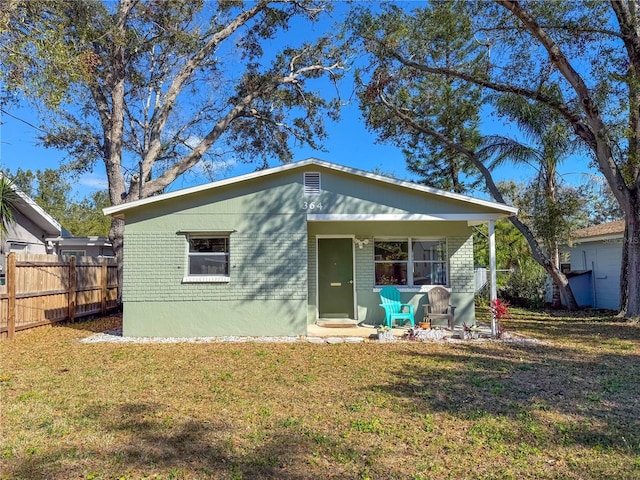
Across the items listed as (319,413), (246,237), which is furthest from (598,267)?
(319,413)

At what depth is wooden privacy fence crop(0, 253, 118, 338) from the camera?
8.47 meters

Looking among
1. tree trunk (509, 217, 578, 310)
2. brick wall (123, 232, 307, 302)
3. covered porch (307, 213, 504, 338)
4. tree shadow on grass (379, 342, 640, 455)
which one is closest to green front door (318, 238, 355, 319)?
covered porch (307, 213, 504, 338)

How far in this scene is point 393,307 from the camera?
10.1m

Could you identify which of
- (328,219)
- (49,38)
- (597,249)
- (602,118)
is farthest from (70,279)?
(597,249)

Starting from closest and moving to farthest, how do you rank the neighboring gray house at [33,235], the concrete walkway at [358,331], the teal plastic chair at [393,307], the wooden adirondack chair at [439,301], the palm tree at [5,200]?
the concrete walkway at [358,331]
the teal plastic chair at [393,307]
the wooden adirondack chair at [439,301]
the palm tree at [5,200]
the neighboring gray house at [33,235]

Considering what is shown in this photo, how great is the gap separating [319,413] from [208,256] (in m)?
5.67

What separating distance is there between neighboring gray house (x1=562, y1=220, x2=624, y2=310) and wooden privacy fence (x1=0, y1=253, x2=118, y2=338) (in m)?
16.4

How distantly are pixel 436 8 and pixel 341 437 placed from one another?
13102 millimetres

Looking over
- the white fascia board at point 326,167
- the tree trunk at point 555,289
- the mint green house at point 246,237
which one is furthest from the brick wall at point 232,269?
the tree trunk at point 555,289

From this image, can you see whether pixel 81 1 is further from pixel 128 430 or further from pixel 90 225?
pixel 90 225

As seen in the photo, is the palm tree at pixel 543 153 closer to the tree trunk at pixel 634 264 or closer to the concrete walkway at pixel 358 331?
the tree trunk at pixel 634 264

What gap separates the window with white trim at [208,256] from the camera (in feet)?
30.4

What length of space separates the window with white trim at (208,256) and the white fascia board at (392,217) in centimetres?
208

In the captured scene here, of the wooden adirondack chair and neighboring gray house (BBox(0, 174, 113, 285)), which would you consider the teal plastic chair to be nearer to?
the wooden adirondack chair
